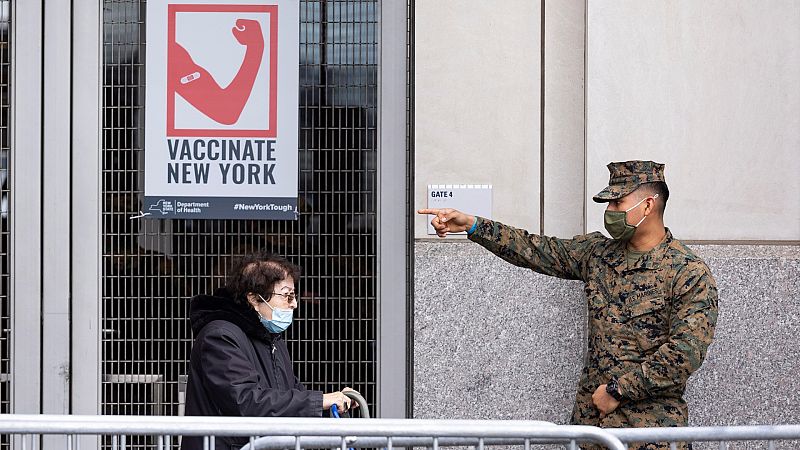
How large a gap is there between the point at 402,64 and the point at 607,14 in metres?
1.17

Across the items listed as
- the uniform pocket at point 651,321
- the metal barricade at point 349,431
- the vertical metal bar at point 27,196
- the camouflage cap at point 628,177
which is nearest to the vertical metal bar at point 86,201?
the vertical metal bar at point 27,196

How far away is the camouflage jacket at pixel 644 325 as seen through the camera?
4.38m

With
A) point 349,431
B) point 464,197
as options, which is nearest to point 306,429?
point 349,431

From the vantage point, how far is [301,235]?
603cm

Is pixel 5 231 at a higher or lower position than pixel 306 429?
higher

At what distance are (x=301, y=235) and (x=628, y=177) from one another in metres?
2.09

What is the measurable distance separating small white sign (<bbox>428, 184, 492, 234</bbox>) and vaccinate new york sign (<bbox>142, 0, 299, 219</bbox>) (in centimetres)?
90

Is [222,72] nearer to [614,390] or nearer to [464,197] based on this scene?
[464,197]

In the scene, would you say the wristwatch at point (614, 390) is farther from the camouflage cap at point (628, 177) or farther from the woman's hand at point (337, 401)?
the woman's hand at point (337, 401)

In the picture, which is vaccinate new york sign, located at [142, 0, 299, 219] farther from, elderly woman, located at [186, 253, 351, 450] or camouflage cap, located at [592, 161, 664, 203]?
camouflage cap, located at [592, 161, 664, 203]

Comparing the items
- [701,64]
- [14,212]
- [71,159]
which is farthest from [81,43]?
[701,64]

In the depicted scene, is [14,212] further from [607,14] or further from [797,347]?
[797,347]

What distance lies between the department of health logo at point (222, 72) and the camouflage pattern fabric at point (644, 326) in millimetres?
1896

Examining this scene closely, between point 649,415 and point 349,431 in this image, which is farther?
point 649,415
